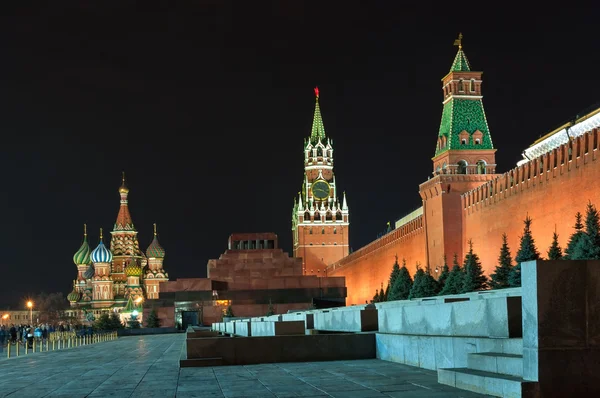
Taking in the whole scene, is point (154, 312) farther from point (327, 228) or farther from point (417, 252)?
point (327, 228)

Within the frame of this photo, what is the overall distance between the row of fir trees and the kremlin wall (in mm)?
640

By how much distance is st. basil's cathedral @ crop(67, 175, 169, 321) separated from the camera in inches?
3231

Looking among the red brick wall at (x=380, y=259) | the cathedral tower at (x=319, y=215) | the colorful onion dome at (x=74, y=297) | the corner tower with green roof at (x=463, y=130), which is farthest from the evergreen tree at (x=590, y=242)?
the colorful onion dome at (x=74, y=297)

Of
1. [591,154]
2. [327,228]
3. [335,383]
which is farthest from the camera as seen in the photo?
[327,228]

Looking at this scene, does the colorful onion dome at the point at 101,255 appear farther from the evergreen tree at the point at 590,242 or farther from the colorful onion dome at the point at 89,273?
the evergreen tree at the point at 590,242

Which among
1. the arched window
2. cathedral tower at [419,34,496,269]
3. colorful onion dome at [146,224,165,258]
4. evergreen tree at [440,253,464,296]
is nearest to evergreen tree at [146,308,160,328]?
cathedral tower at [419,34,496,269]

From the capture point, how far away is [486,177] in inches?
1517

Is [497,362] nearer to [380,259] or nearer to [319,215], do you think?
[380,259]

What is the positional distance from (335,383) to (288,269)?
4264 cm

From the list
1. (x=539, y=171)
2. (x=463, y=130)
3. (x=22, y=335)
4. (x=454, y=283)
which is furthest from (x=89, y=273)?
(x=539, y=171)

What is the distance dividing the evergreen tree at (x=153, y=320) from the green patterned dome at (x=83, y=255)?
169 ft

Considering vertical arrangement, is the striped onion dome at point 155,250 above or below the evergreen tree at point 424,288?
above

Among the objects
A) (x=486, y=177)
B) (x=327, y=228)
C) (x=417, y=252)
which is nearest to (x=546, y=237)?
(x=486, y=177)

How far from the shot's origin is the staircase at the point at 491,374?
4.63 metres
